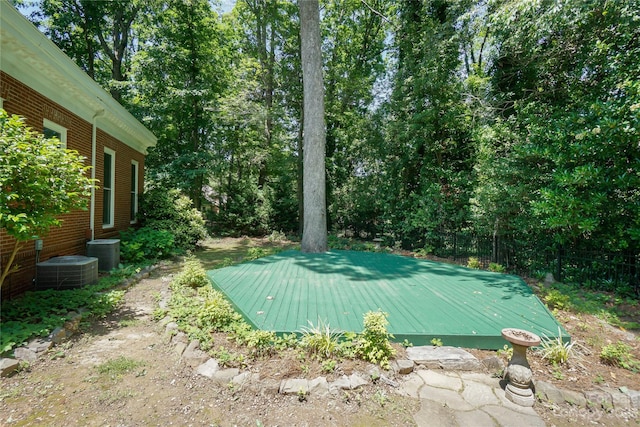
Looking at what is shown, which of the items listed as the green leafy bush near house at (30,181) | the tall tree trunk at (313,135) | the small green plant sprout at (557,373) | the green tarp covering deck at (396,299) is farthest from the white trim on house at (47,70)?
the small green plant sprout at (557,373)

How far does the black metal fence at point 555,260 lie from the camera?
493 cm

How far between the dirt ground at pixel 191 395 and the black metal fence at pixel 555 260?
234 centimetres

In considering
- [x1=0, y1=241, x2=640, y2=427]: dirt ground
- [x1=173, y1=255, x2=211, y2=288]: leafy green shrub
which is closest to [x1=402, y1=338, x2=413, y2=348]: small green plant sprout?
[x1=0, y1=241, x2=640, y2=427]: dirt ground

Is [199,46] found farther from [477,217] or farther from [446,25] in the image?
[477,217]

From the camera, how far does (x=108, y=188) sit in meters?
7.69

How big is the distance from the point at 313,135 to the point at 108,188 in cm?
553

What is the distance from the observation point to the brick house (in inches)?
160

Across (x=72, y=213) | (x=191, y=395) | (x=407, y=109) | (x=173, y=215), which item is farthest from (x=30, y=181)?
(x=407, y=109)

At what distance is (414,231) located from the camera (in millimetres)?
9797

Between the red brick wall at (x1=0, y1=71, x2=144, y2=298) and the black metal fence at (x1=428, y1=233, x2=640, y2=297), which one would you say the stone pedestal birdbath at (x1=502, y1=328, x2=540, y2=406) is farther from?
the red brick wall at (x1=0, y1=71, x2=144, y2=298)

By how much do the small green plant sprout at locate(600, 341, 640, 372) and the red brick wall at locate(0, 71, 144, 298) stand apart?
20.9 feet

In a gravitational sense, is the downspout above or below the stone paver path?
above

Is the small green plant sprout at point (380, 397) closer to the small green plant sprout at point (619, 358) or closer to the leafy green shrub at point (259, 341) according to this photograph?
the leafy green shrub at point (259, 341)

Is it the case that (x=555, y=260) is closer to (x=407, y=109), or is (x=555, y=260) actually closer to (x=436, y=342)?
(x=436, y=342)
